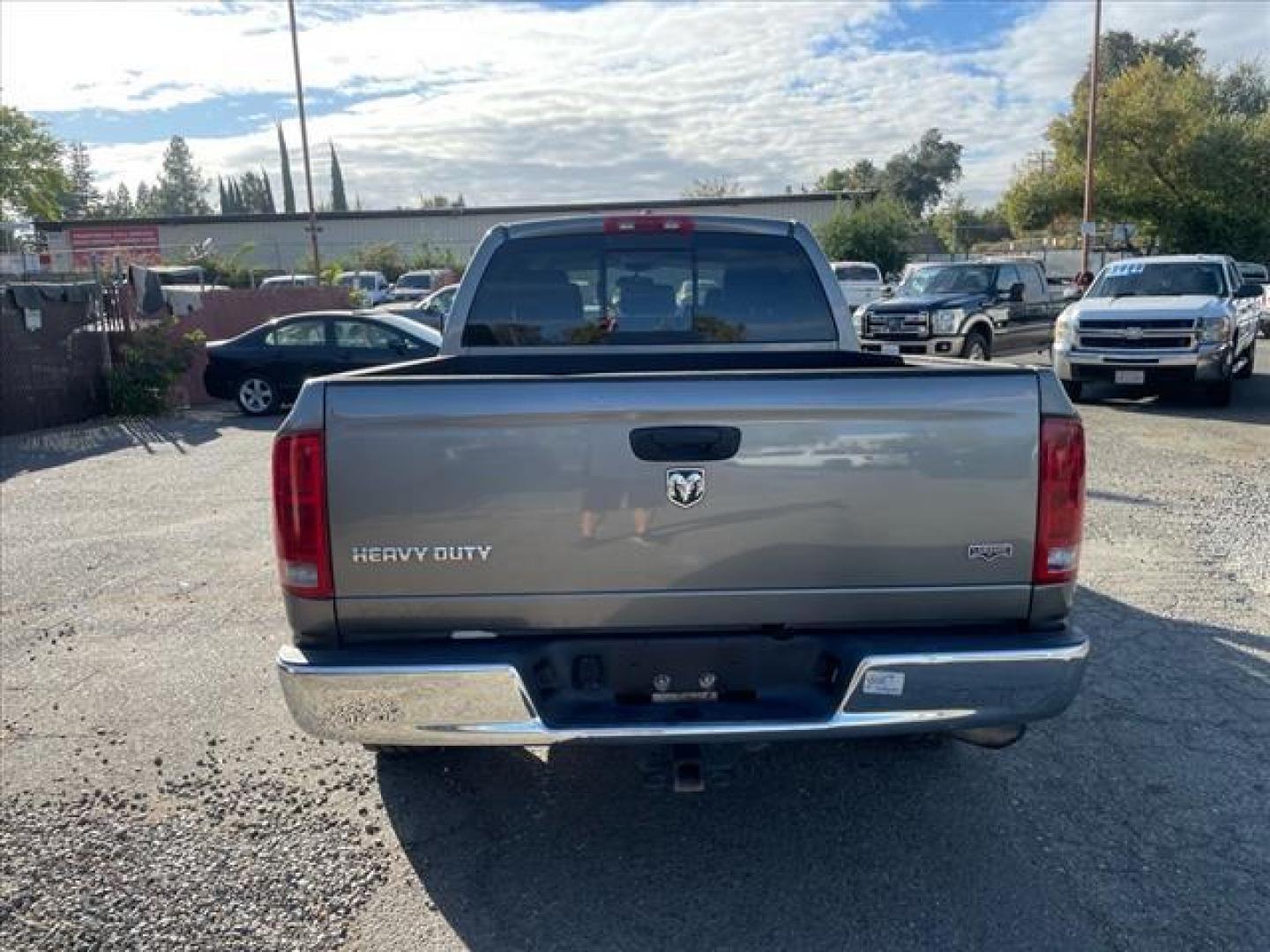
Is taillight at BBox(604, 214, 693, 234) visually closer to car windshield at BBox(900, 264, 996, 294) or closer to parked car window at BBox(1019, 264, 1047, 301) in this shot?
car windshield at BBox(900, 264, 996, 294)

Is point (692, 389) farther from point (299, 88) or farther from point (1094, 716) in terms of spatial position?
point (299, 88)

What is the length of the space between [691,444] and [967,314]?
523 inches

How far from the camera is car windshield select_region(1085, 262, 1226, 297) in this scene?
14.2 metres

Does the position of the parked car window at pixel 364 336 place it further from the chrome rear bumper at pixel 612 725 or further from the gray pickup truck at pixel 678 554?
the chrome rear bumper at pixel 612 725

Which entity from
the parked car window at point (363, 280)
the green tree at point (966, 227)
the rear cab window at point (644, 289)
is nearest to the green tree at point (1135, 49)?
the green tree at point (966, 227)

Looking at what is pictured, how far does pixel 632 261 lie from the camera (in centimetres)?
485

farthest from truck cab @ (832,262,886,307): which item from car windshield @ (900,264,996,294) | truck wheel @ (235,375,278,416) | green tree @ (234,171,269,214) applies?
green tree @ (234,171,269,214)

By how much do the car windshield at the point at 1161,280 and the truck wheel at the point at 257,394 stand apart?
1229 centimetres

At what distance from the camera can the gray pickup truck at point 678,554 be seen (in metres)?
2.89

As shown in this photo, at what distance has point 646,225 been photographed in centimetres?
476

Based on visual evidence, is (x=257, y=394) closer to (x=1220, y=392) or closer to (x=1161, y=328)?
(x=1161, y=328)

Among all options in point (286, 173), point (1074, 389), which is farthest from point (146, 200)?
point (1074, 389)

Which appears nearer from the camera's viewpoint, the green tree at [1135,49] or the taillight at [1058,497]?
the taillight at [1058,497]

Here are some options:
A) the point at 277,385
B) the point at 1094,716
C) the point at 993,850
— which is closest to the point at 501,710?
the point at 993,850
